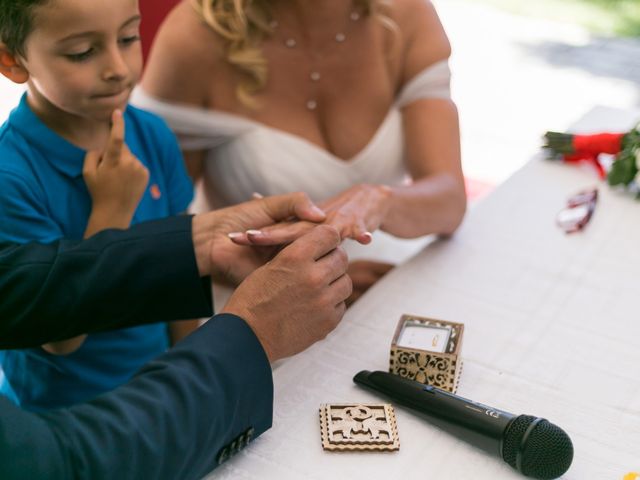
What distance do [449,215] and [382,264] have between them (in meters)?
0.22

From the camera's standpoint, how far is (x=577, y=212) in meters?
1.74

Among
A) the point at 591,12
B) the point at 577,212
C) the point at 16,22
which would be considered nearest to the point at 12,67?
the point at 16,22

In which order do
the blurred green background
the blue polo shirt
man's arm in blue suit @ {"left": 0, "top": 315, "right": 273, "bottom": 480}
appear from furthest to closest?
the blurred green background → the blue polo shirt → man's arm in blue suit @ {"left": 0, "top": 315, "right": 273, "bottom": 480}

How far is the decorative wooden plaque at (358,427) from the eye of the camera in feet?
3.66

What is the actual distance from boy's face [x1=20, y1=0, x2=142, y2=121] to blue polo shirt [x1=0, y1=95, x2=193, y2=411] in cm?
8

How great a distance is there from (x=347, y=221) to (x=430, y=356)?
0.36 meters

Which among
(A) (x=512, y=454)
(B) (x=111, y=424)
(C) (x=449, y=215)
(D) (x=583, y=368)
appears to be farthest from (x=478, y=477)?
(C) (x=449, y=215)

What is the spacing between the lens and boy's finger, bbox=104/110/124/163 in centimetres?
145

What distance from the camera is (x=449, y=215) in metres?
1.72

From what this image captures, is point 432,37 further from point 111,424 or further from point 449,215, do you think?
point 111,424

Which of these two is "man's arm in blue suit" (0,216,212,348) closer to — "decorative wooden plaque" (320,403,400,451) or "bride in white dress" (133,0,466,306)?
"decorative wooden plaque" (320,403,400,451)

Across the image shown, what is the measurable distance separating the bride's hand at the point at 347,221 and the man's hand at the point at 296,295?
13cm

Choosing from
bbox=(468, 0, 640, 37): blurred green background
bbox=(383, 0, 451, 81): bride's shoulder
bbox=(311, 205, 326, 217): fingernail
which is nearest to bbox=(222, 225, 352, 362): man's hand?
bbox=(311, 205, 326, 217): fingernail

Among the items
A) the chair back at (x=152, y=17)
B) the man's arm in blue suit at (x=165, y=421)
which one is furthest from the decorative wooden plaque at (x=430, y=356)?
the chair back at (x=152, y=17)
